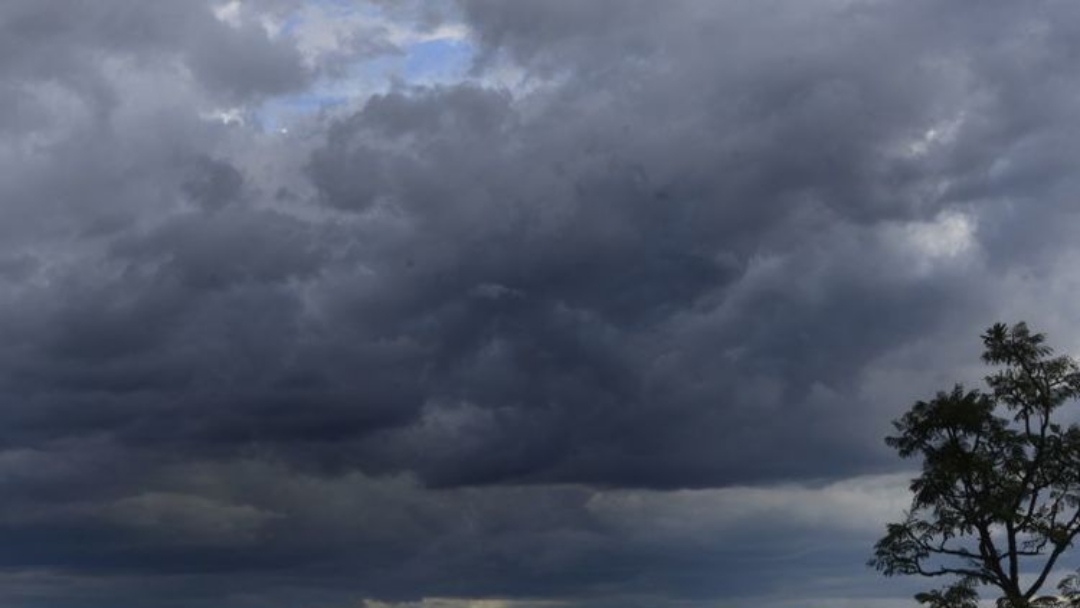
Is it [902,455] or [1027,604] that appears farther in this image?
[902,455]

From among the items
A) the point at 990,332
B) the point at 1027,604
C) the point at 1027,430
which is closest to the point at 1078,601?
the point at 1027,604

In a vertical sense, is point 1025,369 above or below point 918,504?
above

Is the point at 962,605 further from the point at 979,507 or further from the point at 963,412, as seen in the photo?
the point at 963,412

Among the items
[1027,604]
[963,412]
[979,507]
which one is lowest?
[1027,604]

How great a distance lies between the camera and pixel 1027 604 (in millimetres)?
64312

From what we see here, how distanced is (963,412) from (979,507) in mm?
4365

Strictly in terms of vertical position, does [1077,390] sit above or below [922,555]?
above

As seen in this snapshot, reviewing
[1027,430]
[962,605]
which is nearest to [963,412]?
[1027,430]

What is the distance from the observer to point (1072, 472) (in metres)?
67.9

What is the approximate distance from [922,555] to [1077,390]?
1006cm

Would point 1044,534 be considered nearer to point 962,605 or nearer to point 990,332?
point 962,605

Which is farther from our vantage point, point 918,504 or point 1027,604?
point 918,504

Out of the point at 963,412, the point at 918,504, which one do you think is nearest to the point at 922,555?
the point at 918,504

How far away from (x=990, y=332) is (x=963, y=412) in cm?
374
